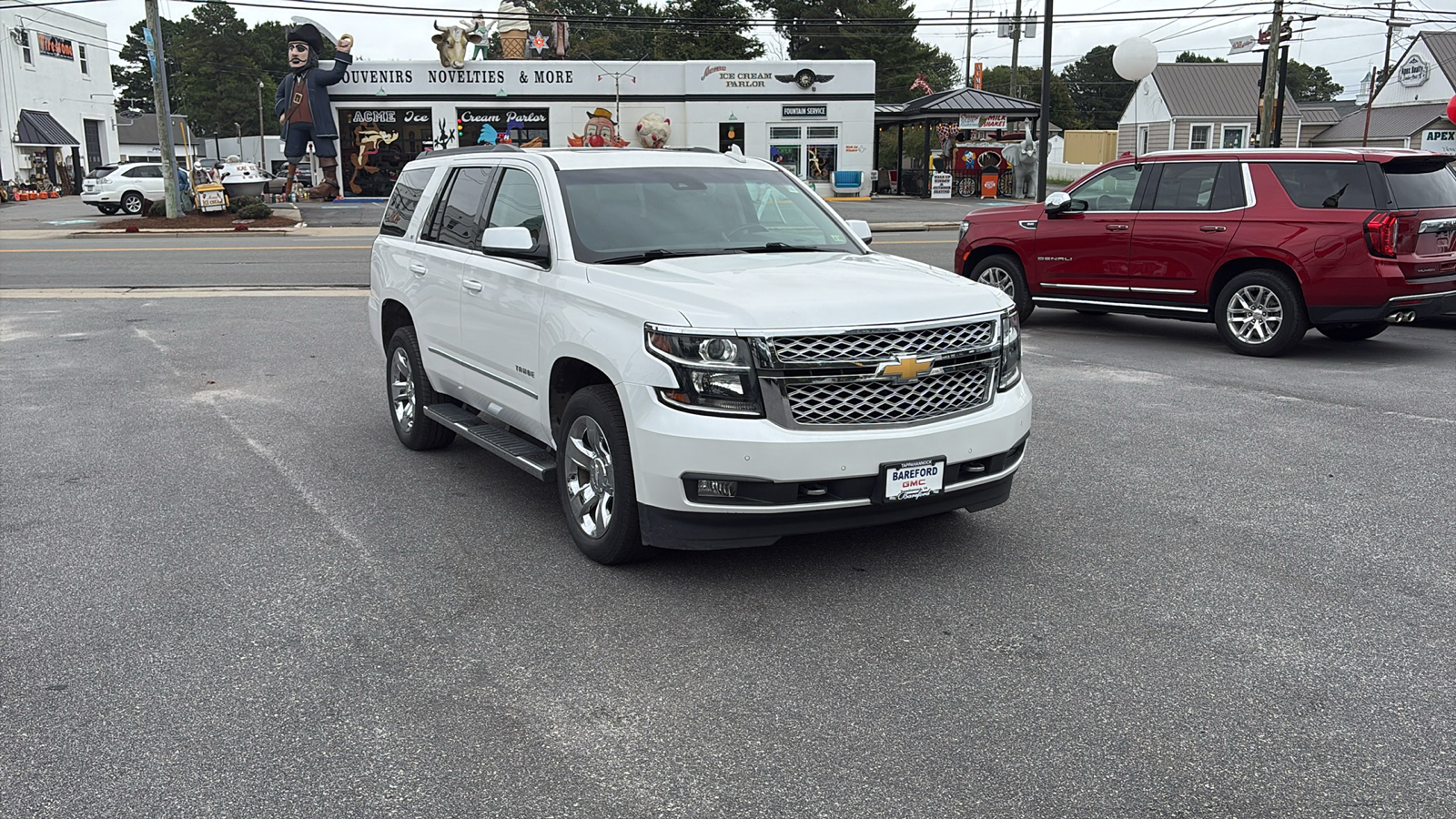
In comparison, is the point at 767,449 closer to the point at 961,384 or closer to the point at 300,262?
→ the point at 961,384

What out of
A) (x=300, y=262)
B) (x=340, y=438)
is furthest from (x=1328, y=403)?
(x=300, y=262)

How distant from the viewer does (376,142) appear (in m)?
42.7

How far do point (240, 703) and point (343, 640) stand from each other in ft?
1.84

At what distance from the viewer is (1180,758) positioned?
348 cm

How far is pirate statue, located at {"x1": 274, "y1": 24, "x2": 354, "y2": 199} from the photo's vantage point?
1612 inches

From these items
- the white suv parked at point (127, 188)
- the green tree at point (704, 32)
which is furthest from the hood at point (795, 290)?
the green tree at point (704, 32)

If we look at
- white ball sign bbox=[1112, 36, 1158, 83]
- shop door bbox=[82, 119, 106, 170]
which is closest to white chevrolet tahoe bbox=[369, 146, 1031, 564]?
white ball sign bbox=[1112, 36, 1158, 83]

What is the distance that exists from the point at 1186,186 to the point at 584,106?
3523 centimetres

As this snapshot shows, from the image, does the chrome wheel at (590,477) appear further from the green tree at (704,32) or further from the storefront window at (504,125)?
the green tree at (704,32)

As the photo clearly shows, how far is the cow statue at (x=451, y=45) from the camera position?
138 feet

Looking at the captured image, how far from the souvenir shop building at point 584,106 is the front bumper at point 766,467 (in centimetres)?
3917

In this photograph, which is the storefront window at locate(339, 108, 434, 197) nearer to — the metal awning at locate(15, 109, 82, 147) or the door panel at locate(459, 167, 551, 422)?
the metal awning at locate(15, 109, 82, 147)

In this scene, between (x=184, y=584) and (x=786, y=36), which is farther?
(x=786, y=36)

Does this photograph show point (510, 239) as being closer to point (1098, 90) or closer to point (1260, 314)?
point (1260, 314)
